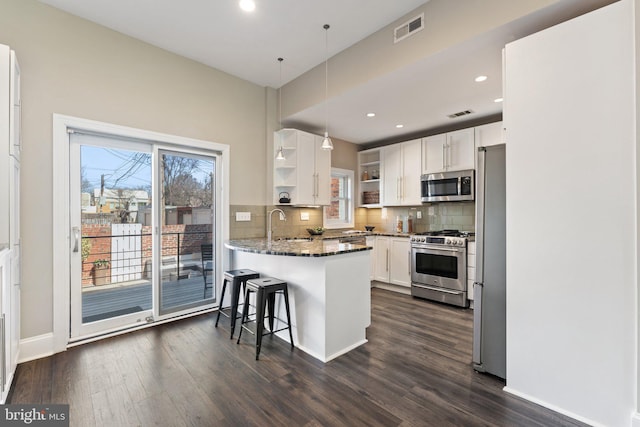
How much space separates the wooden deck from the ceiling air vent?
11.3ft

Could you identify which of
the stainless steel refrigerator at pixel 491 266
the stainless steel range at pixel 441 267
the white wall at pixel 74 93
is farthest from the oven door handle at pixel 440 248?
the white wall at pixel 74 93

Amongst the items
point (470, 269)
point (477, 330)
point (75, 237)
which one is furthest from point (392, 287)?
point (75, 237)

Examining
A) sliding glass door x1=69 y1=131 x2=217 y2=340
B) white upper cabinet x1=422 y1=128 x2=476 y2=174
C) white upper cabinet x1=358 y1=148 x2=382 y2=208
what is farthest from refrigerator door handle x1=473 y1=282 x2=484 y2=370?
white upper cabinet x1=358 y1=148 x2=382 y2=208

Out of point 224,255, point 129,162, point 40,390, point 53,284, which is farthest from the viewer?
point 224,255

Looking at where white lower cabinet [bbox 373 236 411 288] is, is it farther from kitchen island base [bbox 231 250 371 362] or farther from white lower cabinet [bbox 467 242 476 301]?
kitchen island base [bbox 231 250 371 362]

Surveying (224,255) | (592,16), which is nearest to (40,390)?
(224,255)

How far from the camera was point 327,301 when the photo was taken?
240 cm

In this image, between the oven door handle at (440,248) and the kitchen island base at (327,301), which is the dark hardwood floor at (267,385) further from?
the oven door handle at (440,248)

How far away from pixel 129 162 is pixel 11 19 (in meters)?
1.37

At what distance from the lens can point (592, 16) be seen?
1.66 m

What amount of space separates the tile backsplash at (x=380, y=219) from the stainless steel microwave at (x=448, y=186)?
1.26ft

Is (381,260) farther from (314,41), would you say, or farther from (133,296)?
(133,296)

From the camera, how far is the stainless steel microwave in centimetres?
404

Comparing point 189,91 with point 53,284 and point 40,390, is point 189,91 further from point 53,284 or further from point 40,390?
point 40,390
